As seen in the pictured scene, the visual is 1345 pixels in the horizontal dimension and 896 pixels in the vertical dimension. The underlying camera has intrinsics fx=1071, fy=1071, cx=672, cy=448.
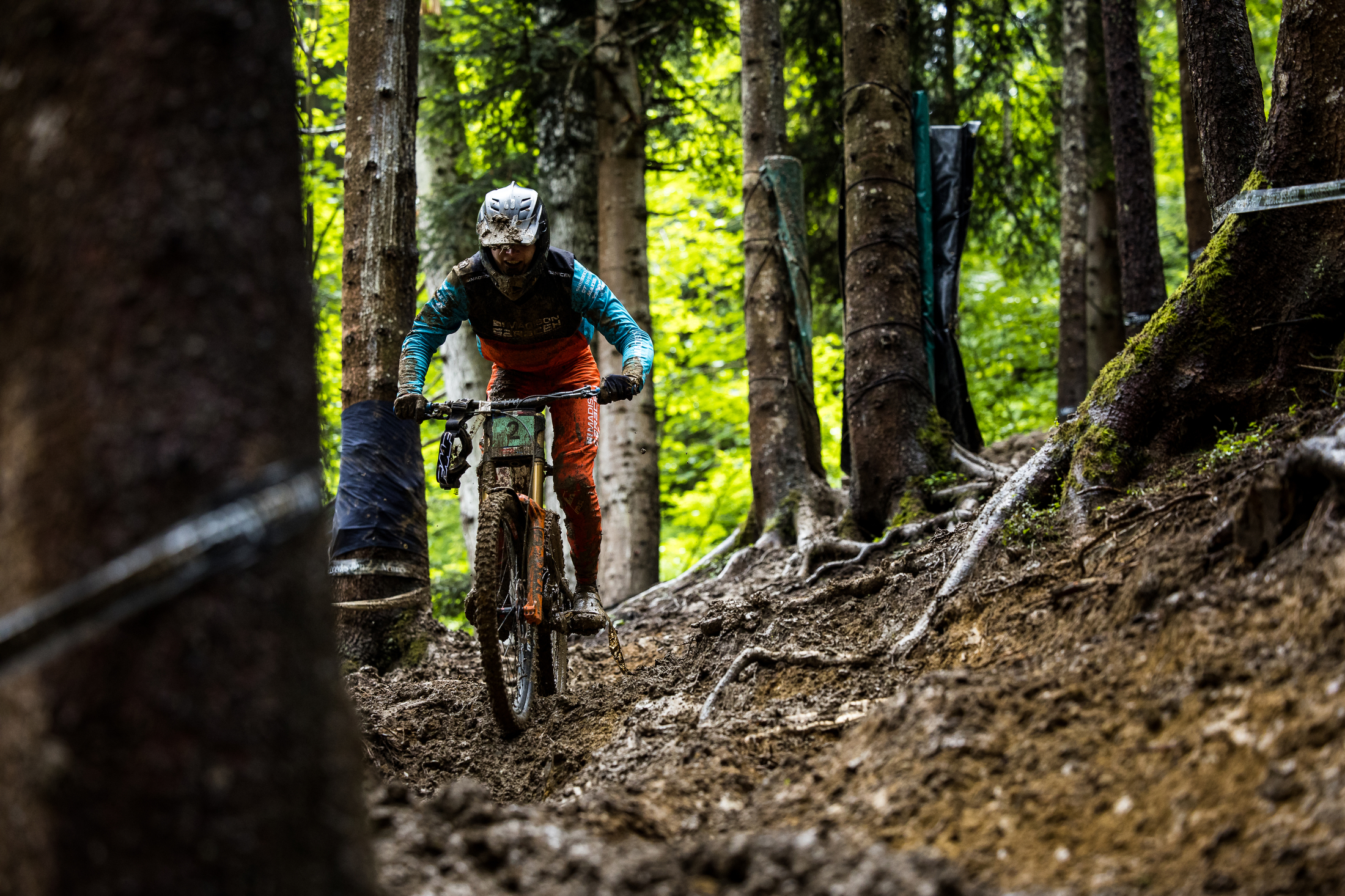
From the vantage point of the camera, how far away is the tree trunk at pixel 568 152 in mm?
13250

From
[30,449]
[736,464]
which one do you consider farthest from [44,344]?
[736,464]

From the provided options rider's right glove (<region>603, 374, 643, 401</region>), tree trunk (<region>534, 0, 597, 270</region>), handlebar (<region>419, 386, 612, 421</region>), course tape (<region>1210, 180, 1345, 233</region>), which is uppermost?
tree trunk (<region>534, 0, 597, 270</region>)

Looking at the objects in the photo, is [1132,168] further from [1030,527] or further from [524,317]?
[524,317]

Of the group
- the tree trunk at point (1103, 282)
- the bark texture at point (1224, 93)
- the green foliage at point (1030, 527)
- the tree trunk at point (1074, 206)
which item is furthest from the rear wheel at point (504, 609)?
the tree trunk at point (1103, 282)

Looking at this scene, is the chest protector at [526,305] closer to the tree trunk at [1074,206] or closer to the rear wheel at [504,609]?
the rear wheel at [504,609]

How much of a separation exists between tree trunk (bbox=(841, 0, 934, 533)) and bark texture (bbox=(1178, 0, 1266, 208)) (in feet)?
7.82

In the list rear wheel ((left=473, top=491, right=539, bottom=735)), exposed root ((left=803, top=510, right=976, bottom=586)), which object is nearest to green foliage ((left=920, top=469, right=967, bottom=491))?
exposed root ((left=803, top=510, right=976, bottom=586))

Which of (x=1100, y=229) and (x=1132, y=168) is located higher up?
(x=1100, y=229)

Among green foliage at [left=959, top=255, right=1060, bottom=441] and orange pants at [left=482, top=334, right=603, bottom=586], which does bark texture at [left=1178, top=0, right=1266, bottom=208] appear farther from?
green foliage at [left=959, top=255, right=1060, bottom=441]

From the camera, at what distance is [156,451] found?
186cm

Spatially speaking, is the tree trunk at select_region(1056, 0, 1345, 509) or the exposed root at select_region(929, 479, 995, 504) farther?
the exposed root at select_region(929, 479, 995, 504)

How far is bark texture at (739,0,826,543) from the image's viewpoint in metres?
9.58

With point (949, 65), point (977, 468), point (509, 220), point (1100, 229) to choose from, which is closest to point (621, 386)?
point (509, 220)

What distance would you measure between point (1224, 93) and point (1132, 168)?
550cm
